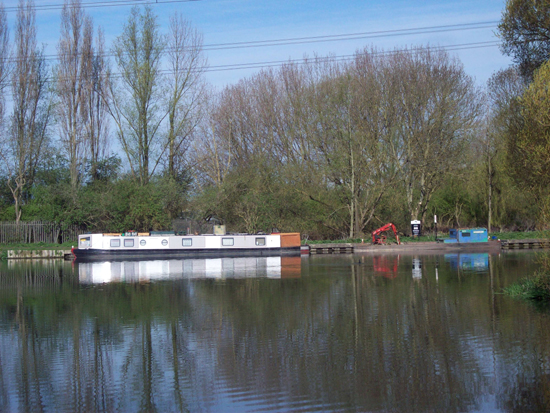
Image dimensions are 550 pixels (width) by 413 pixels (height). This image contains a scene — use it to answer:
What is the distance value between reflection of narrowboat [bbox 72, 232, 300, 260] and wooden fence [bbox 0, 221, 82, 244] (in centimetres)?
581

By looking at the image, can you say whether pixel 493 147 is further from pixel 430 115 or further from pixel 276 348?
pixel 276 348

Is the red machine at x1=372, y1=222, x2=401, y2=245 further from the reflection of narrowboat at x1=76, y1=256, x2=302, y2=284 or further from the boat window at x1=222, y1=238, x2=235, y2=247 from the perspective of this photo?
the boat window at x1=222, y1=238, x2=235, y2=247

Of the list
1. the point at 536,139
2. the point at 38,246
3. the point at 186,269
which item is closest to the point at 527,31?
the point at 536,139

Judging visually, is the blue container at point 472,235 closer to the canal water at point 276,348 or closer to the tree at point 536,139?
the canal water at point 276,348

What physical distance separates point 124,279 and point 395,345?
16.1m

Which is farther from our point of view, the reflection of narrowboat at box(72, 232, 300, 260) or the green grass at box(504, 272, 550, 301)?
the reflection of narrowboat at box(72, 232, 300, 260)

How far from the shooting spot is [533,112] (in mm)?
13359

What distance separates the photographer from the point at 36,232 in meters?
42.1


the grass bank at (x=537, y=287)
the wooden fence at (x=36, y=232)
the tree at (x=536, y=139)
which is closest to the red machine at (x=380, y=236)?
the wooden fence at (x=36, y=232)

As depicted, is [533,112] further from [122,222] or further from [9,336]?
[122,222]

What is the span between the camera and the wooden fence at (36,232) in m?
41.6

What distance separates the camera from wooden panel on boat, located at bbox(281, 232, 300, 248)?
124ft

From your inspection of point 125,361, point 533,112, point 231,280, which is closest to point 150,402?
point 125,361

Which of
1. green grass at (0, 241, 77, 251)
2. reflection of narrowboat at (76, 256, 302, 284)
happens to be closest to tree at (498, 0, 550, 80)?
reflection of narrowboat at (76, 256, 302, 284)
